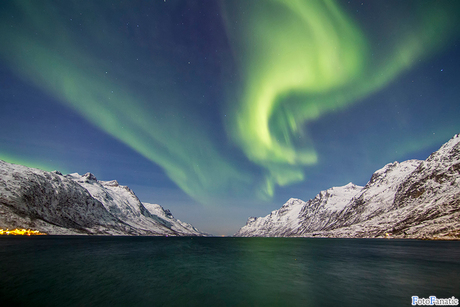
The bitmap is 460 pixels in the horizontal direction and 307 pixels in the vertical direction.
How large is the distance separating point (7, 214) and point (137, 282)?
257 m

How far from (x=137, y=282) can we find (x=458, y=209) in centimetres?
27580

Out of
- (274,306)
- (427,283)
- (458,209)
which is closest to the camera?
(274,306)

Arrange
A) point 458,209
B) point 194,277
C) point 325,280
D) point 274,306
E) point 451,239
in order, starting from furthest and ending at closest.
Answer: point 458,209 < point 451,239 < point 194,277 < point 325,280 < point 274,306

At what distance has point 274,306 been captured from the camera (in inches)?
888

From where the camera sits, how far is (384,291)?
28.1 meters

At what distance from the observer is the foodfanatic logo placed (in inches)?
861

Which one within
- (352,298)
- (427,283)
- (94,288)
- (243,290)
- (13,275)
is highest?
(427,283)

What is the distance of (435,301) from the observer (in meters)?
23.0

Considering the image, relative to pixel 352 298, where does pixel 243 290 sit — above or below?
below

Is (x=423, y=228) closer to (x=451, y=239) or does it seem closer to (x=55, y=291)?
(x=451, y=239)

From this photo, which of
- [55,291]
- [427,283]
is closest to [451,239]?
[427,283]

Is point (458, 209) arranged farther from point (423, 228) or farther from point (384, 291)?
point (384, 291)

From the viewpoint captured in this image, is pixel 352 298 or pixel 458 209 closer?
pixel 352 298

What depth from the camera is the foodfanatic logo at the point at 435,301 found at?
71.7 feet
